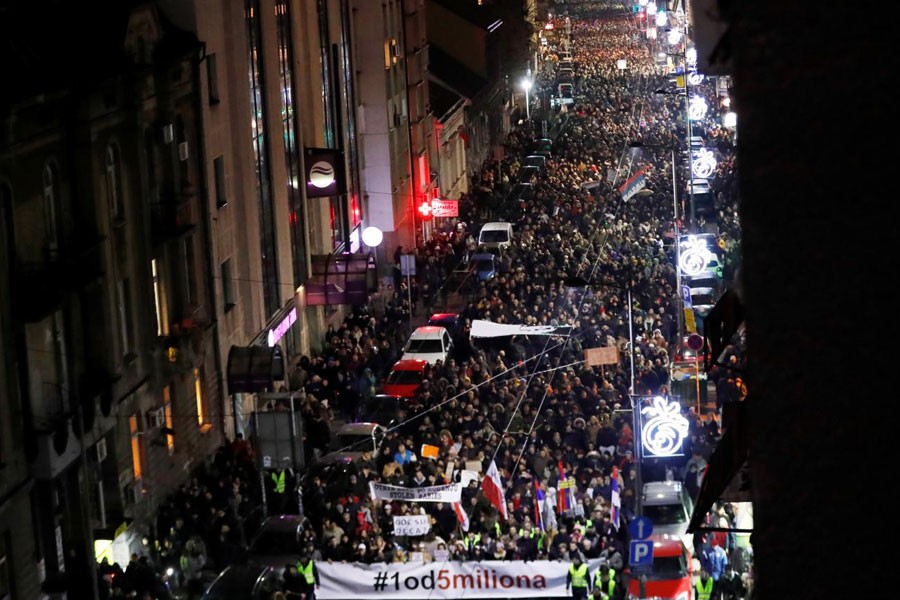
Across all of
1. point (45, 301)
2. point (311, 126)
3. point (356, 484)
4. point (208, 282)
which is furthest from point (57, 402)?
point (311, 126)

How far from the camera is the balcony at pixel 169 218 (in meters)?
33.9

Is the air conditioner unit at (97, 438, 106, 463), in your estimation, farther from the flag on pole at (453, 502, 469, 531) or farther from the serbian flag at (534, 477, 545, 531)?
the serbian flag at (534, 477, 545, 531)

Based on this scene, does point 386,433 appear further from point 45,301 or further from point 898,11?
point 898,11

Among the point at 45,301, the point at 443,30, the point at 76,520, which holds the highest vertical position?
the point at 443,30

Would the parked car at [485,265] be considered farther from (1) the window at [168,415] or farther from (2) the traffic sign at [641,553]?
(2) the traffic sign at [641,553]

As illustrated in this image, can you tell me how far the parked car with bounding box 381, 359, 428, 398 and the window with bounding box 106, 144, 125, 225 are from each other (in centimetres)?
891

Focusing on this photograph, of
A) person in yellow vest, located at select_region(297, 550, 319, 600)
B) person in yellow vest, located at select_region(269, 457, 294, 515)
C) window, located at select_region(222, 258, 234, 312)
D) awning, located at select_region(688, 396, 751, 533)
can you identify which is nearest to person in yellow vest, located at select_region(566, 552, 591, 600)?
person in yellow vest, located at select_region(297, 550, 319, 600)

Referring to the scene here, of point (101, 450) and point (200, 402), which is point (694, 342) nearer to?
point (200, 402)

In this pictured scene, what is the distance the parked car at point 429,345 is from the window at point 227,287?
17.6 ft

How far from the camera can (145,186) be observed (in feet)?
110

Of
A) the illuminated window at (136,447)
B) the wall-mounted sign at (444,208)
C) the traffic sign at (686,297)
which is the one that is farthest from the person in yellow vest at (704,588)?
the wall-mounted sign at (444,208)

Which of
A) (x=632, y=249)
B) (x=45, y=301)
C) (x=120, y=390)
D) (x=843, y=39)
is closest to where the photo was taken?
(x=843, y=39)

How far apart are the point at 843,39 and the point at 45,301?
24507 mm

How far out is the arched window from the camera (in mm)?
27828
